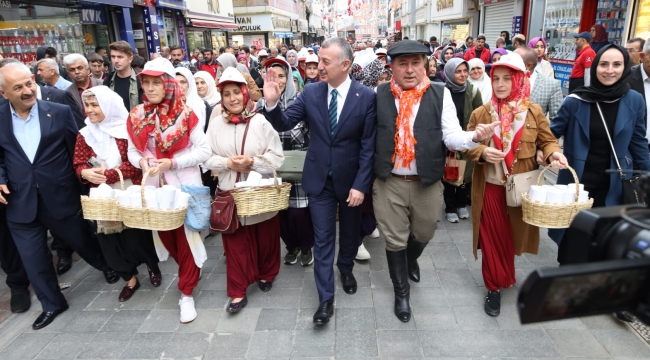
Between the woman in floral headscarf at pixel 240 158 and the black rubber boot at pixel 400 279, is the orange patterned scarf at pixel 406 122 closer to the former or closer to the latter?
the black rubber boot at pixel 400 279

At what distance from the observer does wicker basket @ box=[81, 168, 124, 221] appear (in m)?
3.05

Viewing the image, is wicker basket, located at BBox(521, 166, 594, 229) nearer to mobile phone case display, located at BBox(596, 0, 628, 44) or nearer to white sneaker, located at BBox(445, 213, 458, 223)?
white sneaker, located at BBox(445, 213, 458, 223)

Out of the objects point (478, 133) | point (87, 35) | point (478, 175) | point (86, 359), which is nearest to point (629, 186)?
point (478, 175)

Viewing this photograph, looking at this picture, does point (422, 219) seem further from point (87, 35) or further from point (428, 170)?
point (87, 35)

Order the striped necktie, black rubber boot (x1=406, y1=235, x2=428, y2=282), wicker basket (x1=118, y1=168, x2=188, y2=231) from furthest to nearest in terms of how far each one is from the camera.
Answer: black rubber boot (x1=406, y1=235, x2=428, y2=282) → the striped necktie → wicker basket (x1=118, y1=168, x2=188, y2=231)

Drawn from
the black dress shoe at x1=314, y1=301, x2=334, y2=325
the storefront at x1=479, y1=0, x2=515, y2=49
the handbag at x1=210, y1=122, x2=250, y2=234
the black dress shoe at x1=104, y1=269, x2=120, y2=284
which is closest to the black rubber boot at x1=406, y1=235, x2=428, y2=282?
the black dress shoe at x1=314, y1=301, x2=334, y2=325

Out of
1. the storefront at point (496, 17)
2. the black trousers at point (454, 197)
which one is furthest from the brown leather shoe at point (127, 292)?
the storefront at point (496, 17)

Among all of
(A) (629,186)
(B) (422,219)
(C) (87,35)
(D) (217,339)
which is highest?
(C) (87,35)

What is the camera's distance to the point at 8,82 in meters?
3.04

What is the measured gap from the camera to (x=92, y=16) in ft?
42.5

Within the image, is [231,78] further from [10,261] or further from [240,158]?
[10,261]

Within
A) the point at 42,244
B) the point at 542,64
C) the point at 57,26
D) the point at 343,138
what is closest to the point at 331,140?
the point at 343,138

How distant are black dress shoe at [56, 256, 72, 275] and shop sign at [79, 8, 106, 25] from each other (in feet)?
35.4

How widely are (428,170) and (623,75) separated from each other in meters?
1.54
